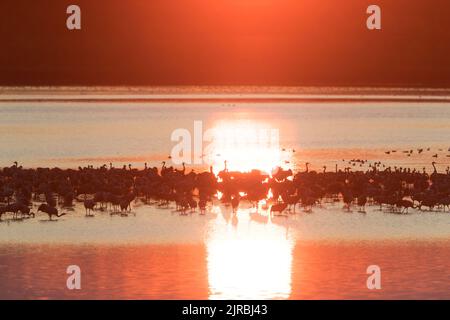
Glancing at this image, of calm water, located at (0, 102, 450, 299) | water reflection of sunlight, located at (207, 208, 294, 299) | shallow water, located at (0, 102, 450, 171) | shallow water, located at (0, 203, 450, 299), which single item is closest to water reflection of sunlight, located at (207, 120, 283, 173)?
shallow water, located at (0, 102, 450, 171)

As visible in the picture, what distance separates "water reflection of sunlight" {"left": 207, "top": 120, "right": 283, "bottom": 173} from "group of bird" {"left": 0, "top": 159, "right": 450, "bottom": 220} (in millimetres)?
7771

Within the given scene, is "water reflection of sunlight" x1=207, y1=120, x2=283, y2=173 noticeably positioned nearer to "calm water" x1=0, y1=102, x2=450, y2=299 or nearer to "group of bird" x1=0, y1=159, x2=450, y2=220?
"group of bird" x1=0, y1=159, x2=450, y2=220

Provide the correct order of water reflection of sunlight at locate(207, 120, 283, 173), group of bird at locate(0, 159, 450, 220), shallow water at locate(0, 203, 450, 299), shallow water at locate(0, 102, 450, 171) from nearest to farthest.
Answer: shallow water at locate(0, 203, 450, 299), group of bird at locate(0, 159, 450, 220), water reflection of sunlight at locate(207, 120, 283, 173), shallow water at locate(0, 102, 450, 171)

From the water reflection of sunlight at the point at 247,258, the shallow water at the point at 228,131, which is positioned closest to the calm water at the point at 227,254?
the water reflection of sunlight at the point at 247,258

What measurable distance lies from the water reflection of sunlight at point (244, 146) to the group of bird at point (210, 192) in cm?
777

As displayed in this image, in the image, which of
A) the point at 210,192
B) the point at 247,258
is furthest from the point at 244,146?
the point at 247,258

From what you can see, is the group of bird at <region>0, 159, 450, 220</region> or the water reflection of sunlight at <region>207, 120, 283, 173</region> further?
the water reflection of sunlight at <region>207, 120, 283, 173</region>

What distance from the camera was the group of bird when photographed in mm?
21344

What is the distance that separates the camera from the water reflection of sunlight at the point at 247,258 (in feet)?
49.5

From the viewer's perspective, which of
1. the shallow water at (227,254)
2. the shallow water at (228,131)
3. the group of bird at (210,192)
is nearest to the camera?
the shallow water at (227,254)

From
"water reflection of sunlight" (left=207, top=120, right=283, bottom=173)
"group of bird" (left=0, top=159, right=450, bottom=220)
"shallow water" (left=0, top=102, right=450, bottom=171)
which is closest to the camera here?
"group of bird" (left=0, top=159, right=450, bottom=220)

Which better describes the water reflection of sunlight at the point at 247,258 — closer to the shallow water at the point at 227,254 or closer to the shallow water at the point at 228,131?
the shallow water at the point at 227,254
